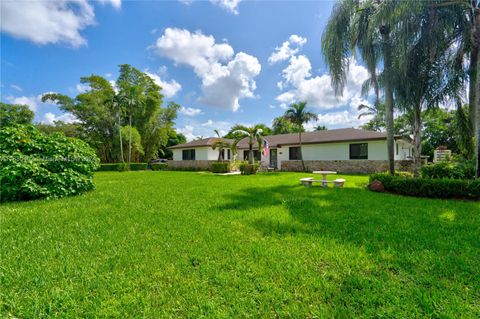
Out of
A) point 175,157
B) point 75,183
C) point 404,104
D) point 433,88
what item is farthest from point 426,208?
point 175,157

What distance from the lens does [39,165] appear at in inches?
289

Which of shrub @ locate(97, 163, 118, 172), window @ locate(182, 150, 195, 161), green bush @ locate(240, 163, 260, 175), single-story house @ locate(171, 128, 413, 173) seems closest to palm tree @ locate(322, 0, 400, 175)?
single-story house @ locate(171, 128, 413, 173)

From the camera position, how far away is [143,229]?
4465 mm

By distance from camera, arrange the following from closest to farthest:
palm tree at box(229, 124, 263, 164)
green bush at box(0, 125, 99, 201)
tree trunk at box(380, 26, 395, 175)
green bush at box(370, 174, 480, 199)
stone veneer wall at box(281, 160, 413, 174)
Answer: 1. green bush at box(0, 125, 99, 201)
2. green bush at box(370, 174, 480, 199)
3. tree trunk at box(380, 26, 395, 175)
4. stone veneer wall at box(281, 160, 413, 174)
5. palm tree at box(229, 124, 263, 164)

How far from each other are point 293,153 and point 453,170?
45.9ft

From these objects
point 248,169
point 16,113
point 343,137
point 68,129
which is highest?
point 16,113

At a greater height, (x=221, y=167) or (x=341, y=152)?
(x=341, y=152)

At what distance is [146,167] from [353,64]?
25780 mm

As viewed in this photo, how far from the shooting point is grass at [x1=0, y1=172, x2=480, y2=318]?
87.2 inches

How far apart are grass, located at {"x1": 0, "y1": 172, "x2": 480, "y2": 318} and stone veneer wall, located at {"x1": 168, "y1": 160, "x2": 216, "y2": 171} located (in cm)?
1985

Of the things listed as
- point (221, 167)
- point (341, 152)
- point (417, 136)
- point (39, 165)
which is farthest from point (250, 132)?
point (39, 165)

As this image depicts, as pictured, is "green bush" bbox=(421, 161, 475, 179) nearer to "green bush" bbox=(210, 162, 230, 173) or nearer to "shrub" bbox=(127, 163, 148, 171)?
"green bush" bbox=(210, 162, 230, 173)

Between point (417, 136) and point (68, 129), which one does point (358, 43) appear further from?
point (68, 129)

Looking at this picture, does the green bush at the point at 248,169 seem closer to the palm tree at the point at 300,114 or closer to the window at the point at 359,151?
the palm tree at the point at 300,114
